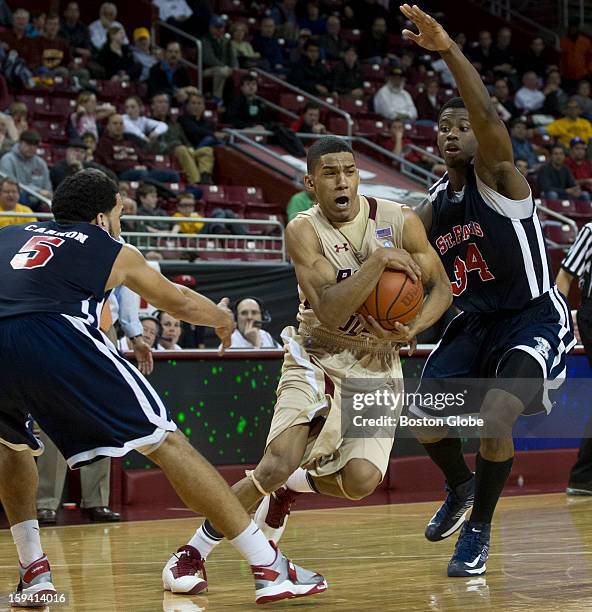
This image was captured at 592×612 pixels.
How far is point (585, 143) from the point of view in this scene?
18875mm

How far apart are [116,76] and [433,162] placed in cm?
457

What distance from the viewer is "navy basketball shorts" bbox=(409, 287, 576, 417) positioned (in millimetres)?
5492

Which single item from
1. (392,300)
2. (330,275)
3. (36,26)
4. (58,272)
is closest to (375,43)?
(36,26)

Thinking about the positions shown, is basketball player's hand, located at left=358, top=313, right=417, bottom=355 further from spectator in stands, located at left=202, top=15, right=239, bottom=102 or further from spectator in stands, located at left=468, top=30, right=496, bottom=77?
spectator in stands, located at left=468, top=30, right=496, bottom=77

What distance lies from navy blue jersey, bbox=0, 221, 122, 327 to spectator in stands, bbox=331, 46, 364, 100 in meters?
14.7

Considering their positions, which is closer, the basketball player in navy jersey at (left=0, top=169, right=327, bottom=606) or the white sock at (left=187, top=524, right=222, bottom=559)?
the basketball player in navy jersey at (left=0, top=169, right=327, bottom=606)

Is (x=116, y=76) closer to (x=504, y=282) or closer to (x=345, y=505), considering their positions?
(x=345, y=505)

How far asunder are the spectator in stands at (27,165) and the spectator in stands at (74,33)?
14.1ft

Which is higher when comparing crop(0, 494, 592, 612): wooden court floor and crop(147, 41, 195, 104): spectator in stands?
crop(0, 494, 592, 612): wooden court floor

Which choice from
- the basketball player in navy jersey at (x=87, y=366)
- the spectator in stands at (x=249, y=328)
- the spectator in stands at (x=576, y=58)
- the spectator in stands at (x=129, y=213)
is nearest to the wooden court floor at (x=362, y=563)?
the basketball player in navy jersey at (x=87, y=366)

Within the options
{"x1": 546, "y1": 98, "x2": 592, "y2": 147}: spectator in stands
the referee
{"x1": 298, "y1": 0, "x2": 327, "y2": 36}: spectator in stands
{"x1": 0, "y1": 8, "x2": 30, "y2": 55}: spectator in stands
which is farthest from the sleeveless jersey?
{"x1": 298, "y1": 0, "x2": 327, "y2": 36}: spectator in stands

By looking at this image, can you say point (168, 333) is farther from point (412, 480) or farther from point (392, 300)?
point (392, 300)

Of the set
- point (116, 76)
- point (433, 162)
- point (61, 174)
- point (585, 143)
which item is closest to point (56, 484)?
point (61, 174)

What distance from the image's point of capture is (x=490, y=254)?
18.8 ft
